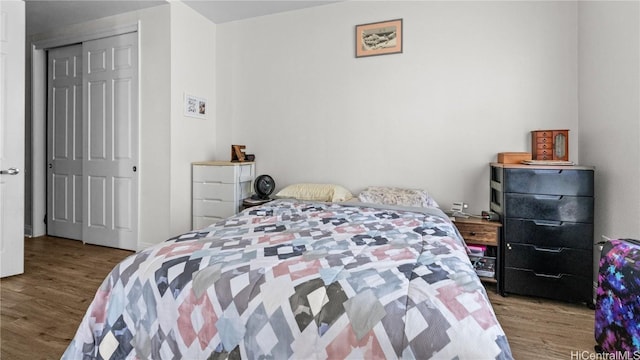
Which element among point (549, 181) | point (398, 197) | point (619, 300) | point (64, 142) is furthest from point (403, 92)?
point (64, 142)

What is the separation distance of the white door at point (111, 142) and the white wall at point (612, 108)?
412 cm

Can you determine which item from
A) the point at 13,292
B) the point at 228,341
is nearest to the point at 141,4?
the point at 13,292

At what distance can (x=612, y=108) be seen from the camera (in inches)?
85.3

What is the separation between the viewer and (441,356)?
83cm

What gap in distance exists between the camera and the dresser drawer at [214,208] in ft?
10.7

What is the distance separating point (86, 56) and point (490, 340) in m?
4.55

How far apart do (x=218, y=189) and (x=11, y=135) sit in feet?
5.74

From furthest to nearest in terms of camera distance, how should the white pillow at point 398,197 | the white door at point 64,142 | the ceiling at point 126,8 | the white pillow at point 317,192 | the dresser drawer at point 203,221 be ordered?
the white door at point 64,142 → the dresser drawer at point 203,221 → the ceiling at point 126,8 → the white pillow at point 317,192 → the white pillow at point 398,197

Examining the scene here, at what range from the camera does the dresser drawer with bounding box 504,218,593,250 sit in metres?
2.24

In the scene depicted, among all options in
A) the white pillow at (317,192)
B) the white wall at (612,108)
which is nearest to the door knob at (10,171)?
the white pillow at (317,192)

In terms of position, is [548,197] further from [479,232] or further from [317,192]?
[317,192]

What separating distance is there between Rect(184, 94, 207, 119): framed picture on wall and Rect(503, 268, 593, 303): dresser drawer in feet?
10.9

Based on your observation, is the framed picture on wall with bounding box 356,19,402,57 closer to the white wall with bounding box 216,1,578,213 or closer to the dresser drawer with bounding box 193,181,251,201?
the white wall with bounding box 216,1,578,213

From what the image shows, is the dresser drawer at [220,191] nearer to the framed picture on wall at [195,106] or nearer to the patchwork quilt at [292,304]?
the framed picture on wall at [195,106]
